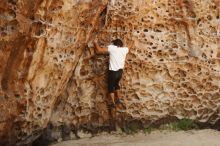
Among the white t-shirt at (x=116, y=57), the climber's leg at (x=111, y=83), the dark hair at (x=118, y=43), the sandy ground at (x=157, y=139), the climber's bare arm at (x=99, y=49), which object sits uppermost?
the dark hair at (x=118, y=43)

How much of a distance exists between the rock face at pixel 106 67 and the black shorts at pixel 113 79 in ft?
0.67

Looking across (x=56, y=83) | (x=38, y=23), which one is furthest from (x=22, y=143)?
(x=38, y=23)

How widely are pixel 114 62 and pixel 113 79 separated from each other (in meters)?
0.29

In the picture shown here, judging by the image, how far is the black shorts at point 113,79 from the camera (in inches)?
321

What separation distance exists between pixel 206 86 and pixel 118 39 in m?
1.88

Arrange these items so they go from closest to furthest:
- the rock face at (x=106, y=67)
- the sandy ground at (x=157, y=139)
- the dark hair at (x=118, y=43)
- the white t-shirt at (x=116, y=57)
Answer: the rock face at (x=106, y=67) → the sandy ground at (x=157, y=139) → the white t-shirt at (x=116, y=57) → the dark hair at (x=118, y=43)

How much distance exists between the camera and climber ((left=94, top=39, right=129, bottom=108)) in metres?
8.12

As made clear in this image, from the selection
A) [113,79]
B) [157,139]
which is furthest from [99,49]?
[157,139]

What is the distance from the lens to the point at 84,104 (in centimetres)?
840

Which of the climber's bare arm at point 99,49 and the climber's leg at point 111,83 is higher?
the climber's bare arm at point 99,49

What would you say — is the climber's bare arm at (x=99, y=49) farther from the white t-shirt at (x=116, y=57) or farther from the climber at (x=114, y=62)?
the white t-shirt at (x=116, y=57)

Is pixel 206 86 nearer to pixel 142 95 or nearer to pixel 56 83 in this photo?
pixel 142 95

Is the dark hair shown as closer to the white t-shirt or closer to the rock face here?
the white t-shirt

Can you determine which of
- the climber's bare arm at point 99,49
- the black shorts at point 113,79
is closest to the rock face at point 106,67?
the climber's bare arm at point 99,49
